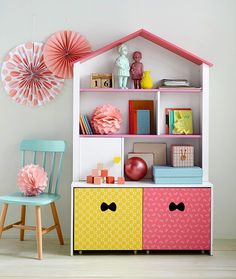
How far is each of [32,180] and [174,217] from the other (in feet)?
3.53

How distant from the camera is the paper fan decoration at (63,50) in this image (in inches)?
154

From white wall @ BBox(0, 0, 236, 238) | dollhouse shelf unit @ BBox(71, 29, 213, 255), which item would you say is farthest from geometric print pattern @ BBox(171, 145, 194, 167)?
white wall @ BBox(0, 0, 236, 238)

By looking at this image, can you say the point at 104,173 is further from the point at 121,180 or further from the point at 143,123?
the point at 143,123

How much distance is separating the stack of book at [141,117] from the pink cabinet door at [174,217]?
1.76ft

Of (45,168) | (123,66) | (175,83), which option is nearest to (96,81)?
(123,66)

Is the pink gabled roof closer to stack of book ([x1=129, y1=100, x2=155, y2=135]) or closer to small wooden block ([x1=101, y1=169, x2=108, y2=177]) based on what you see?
stack of book ([x1=129, y1=100, x2=155, y2=135])

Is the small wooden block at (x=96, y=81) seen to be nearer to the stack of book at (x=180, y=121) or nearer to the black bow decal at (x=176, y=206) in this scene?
the stack of book at (x=180, y=121)

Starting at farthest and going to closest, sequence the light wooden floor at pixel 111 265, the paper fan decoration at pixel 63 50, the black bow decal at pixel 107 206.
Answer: the paper fan decoration at pixel 63 50 < the black bow decal at pixel 107 206 < the light wooden floor at pixel 111 265

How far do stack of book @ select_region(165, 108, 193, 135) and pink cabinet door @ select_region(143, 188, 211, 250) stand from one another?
0.50 meters

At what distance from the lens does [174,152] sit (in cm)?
369

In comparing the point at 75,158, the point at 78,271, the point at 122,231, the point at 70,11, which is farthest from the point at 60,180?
the point at 70,11

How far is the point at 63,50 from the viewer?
12.9 feet

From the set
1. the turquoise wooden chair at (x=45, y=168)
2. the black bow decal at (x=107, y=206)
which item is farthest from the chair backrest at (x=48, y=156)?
the black bow decal at (x=107, y=206)

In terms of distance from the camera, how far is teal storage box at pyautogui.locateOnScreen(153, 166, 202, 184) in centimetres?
355
